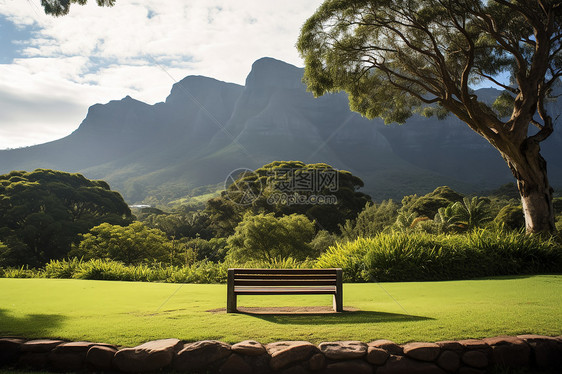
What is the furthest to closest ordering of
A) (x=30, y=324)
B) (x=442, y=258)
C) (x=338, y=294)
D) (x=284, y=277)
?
(x=442, y=258), (x=338, y=294), (x=284, y=277), (x=30, y=324)

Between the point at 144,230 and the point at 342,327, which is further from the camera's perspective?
the point at 144,230

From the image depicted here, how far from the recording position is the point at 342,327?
4.54m

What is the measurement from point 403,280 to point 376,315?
14.5 feet

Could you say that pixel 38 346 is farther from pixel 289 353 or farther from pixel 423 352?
pixel 423 352

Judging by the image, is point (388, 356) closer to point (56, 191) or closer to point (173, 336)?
point (173, 336)

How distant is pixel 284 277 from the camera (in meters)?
5.34

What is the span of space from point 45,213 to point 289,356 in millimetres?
30019

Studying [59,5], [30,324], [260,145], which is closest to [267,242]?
[59,5]

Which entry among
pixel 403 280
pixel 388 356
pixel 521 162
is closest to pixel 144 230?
pixel 403 280

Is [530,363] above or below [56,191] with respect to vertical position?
below

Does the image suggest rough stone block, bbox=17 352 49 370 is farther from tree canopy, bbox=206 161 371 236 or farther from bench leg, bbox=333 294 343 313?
tree canopy, bbox=206 161 371 236

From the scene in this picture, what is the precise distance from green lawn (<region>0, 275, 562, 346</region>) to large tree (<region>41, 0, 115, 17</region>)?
20.4ft

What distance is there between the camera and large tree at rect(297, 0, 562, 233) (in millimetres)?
12031

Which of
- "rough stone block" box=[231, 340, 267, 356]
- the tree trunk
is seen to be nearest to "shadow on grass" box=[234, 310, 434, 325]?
"rough stone block" box=[231, 340, 267, 356]
